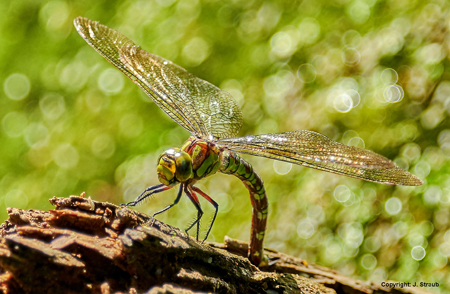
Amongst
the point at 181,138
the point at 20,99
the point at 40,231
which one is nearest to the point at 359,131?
the point at 181,138

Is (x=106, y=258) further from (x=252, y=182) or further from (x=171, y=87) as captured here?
(x=171, y=87)

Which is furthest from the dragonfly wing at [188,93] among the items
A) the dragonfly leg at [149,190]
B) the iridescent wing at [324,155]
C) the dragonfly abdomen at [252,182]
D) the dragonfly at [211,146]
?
the dragonfly leg at [149,190]

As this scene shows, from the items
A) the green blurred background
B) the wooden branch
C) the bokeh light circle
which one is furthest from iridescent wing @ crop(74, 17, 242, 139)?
the bokeh light circle

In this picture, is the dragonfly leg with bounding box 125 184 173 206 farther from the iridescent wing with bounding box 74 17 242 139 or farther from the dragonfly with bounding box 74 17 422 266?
the iridescent wing with bounding box 74 17 242 139

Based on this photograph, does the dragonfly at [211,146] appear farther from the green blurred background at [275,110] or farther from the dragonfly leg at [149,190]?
the green blurred background at [275,110]

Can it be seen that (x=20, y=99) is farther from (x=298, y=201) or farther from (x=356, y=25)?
(x=356, y=25)
